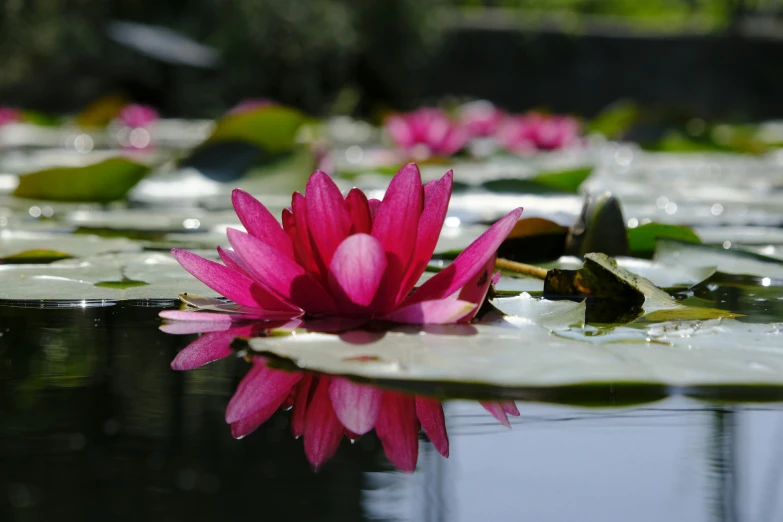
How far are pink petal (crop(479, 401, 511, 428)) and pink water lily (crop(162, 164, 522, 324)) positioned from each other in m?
0.16

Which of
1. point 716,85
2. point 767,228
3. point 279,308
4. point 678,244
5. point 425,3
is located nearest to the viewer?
point 279,308

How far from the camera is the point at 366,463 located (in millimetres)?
537

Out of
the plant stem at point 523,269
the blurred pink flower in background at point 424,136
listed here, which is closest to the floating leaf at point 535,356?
the plant stem at point 523,269

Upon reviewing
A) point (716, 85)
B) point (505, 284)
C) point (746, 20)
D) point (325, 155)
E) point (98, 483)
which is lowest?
point (98, 483)

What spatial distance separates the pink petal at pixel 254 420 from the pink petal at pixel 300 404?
0.01 m

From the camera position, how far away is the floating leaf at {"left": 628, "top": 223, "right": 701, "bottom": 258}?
1.32 metres

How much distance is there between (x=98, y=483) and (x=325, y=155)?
1.70m

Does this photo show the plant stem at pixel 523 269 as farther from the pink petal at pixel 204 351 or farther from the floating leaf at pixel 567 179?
the floating leaf at pixel 567 179

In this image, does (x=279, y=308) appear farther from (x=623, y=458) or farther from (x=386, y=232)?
(x=623, y=458)

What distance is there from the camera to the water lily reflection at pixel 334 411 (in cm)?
57

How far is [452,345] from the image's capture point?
764mm

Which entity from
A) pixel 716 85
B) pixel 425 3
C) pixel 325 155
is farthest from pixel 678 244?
pixel 716 85

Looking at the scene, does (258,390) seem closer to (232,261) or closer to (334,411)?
(334,411)

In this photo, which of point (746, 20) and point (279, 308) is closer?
point (279, 308)
